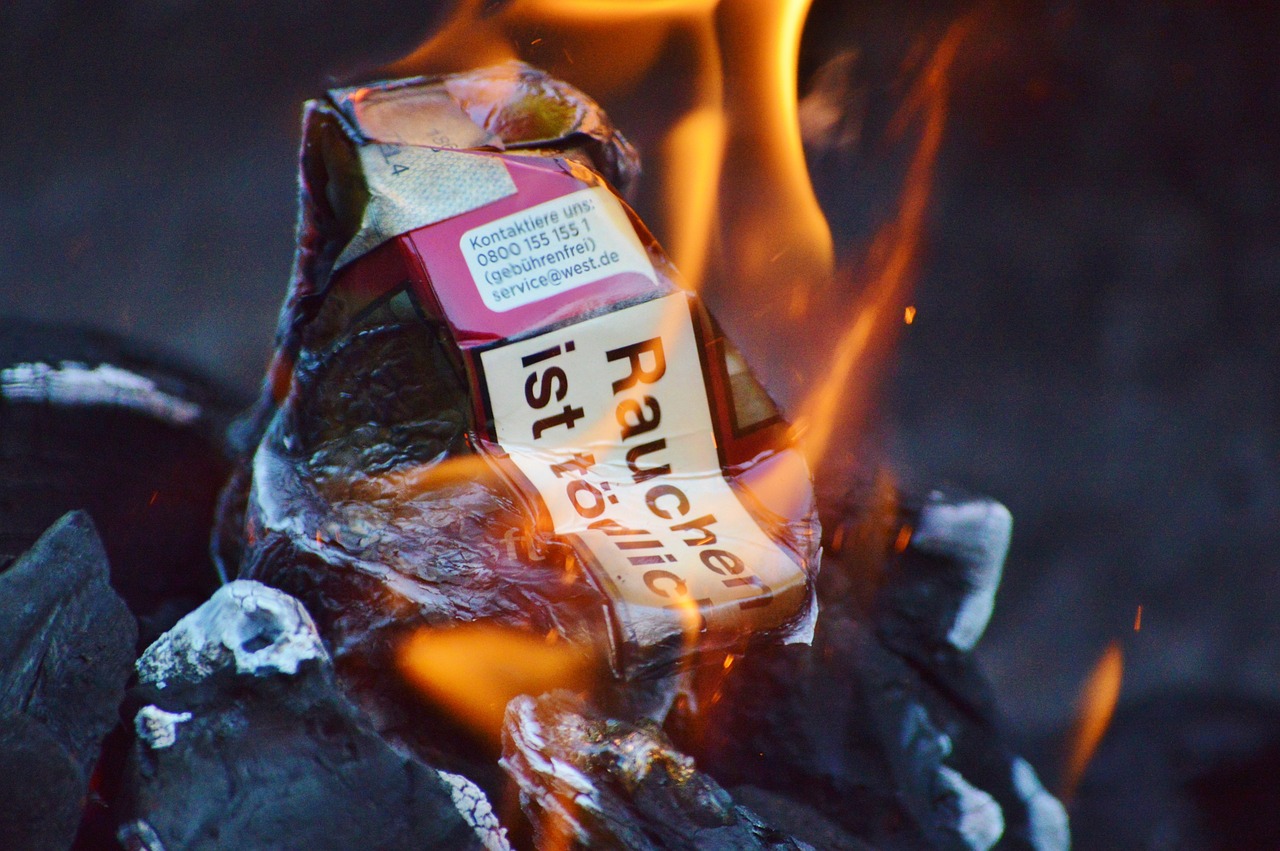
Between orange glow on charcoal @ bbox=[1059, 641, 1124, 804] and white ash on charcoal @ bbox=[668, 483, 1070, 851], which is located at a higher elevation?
white ash on charcoal @ bbox=[668, 483, 1070, 851]

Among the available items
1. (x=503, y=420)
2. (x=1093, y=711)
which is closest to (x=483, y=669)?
(x=503, y=420)

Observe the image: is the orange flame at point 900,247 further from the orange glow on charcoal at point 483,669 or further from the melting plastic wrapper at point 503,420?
the orange glow on charcoal at point 483,669

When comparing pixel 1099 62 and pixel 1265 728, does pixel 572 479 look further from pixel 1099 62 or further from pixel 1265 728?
pixel 1265 728

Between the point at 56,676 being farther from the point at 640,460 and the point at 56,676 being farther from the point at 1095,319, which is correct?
the point at 1095,319

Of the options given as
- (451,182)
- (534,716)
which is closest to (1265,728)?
(534,716)

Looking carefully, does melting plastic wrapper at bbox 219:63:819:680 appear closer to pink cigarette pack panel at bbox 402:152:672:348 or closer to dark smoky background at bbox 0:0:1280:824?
pink cigarette pack panel at bbox 402:152:672:348

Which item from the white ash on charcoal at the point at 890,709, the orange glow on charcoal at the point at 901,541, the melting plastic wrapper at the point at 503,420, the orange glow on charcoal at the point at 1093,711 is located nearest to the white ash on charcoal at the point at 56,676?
the melting plastic wrapper at the point at 503,420

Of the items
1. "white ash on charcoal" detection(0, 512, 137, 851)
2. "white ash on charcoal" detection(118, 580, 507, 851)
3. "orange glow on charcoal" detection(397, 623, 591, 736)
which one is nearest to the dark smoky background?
"orange glow on charcoal" detection(397, 623, 591, 736)
